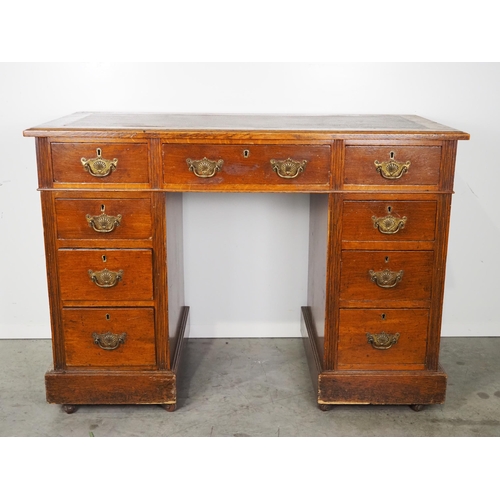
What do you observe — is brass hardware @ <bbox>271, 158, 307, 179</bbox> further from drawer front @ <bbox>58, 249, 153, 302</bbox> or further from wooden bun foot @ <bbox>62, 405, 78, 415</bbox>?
wooden bun foot @ <bbox>62, 405, 78, 415</bbox>

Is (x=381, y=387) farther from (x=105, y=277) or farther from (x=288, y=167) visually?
(x=105, y=277)

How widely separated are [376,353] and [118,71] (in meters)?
1.73

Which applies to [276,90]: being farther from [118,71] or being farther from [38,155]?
[38,155]

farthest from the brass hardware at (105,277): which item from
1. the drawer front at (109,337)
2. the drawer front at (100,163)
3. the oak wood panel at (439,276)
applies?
the oak wood panel at (439,276)

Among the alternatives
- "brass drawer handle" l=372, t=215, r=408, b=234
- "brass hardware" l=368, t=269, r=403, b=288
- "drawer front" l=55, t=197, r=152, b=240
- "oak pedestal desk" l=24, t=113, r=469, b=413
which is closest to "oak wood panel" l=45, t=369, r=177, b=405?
"oak pedestal desk" l=24, t=113, r=469, b=413

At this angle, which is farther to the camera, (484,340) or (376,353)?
(484,340)

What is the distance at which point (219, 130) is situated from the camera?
2.32 m

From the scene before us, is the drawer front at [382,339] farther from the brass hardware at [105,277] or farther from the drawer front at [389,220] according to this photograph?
the brass hardware at [105,277]

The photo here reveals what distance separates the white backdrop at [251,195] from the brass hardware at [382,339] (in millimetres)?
765

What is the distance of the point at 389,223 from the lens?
239cm

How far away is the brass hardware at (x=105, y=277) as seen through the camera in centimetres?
244

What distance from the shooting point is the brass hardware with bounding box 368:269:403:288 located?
2445mm

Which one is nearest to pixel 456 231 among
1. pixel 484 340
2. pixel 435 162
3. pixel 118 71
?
pixel 484 340

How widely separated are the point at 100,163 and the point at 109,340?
2.26 feet
